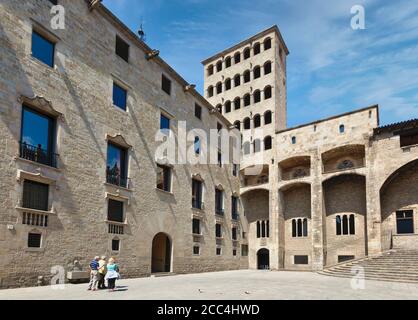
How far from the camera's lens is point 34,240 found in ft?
51.7

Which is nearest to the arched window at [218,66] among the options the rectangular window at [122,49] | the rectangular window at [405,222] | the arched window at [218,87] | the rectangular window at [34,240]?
the arched window at [218,87]

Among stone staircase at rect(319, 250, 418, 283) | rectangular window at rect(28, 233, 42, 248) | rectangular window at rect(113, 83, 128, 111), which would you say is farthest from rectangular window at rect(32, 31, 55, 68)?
stone staircase at rect(319, 250, 418, 283)

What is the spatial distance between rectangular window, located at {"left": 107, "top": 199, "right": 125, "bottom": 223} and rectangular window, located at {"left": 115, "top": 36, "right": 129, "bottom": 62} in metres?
8.91

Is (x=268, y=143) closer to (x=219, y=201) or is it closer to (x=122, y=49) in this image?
(x=219, y=201)

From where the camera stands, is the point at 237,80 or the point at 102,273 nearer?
the point at 102,273

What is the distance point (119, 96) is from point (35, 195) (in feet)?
27.4

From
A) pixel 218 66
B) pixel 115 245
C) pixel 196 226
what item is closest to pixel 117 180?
pixel 115 245

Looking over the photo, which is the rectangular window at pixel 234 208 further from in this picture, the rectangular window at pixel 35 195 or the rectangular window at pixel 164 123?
the rectangular window at pixel 35 195

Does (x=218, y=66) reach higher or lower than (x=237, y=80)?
higher

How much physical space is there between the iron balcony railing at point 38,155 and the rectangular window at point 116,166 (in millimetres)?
3731

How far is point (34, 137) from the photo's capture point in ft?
54.5

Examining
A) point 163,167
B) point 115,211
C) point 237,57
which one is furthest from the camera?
point 237,57

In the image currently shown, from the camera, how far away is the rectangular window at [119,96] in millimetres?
21883
